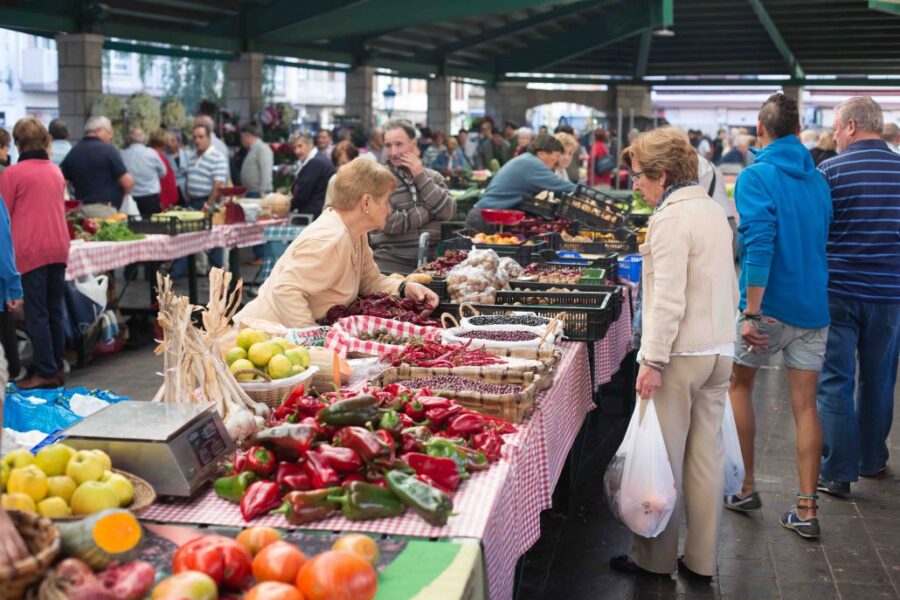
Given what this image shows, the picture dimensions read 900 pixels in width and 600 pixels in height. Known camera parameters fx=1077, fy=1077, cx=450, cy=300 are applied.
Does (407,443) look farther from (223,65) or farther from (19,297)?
(223,65)

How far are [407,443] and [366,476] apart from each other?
232mm

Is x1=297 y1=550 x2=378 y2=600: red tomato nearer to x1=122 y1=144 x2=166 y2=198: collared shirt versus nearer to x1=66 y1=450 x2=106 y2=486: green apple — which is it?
x1=66 y1=450 x2=106 y2=486: green apple

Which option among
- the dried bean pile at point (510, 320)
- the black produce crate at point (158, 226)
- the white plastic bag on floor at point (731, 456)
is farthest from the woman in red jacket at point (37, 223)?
the white plastic bag on floor at point (731, 456)

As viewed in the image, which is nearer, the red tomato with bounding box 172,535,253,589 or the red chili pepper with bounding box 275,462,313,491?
the red tomato with bounding box 172,535,253,589

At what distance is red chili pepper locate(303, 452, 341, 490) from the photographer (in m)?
2.65

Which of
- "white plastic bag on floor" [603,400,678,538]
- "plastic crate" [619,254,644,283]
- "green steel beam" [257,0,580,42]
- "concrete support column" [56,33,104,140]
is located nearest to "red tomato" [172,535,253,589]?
"white plastic bag on floor" [603,400,678,538]

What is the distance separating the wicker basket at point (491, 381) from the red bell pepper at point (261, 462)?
80 cm

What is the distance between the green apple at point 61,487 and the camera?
→ 92.1 inches

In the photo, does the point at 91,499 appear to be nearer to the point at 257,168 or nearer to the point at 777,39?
the point at 257,168

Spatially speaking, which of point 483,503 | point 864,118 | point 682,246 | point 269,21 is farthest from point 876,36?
point 483,503

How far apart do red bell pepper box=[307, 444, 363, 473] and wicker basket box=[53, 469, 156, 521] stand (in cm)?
42

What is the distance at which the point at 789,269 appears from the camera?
4559mm

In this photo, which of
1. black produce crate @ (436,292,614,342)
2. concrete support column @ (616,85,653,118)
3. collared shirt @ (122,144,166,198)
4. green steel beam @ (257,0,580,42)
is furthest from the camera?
concrete support column @ (616,85,653,118)

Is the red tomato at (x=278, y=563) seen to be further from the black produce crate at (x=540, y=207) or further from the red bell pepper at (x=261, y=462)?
the black produce crate at (x=540, y=207)
